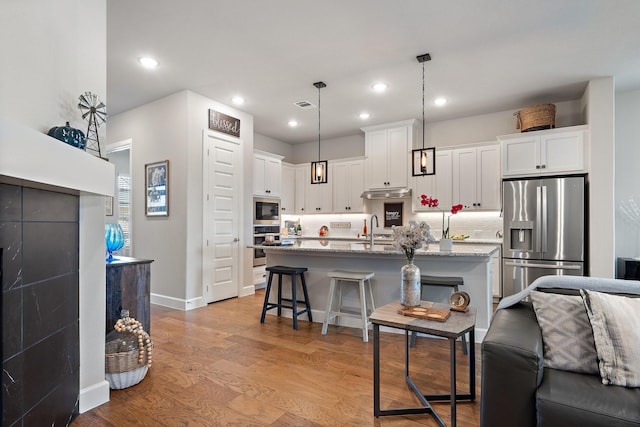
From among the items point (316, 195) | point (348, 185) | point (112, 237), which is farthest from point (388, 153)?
point (112, 237)

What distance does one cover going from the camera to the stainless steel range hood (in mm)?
5874

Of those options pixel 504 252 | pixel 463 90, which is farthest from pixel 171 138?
pixel 504 252

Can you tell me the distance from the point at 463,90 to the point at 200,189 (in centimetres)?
382

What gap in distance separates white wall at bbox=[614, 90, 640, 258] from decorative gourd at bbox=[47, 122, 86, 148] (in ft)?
19.7

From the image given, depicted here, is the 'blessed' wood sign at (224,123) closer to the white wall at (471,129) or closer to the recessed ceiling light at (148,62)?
the recessed ceiling light at (148,62)

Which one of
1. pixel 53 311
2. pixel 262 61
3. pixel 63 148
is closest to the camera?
pixel 63 148

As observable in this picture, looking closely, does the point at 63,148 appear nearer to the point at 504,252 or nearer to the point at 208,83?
the point at 208,83

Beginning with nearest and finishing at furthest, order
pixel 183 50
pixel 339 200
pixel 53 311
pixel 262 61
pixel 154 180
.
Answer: pixel 53 311, pixel 183 50, pixel 262 61, pixel 154 180, pixel 339 200

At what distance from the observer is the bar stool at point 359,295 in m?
3.30

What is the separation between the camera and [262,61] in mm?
3686

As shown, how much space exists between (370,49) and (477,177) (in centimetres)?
292

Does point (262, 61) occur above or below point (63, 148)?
above

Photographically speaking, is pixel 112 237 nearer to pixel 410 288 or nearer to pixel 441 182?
pixel 410 288

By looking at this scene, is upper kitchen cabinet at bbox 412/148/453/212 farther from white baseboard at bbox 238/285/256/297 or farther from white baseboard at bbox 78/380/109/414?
white baseboard at bbox 78/380/109/414
